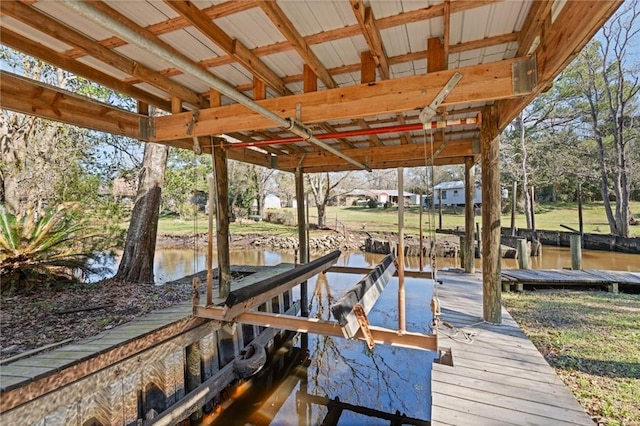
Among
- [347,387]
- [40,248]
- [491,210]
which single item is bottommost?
[347,387]

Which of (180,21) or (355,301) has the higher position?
(180,21)

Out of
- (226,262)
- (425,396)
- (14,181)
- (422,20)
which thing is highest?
(422,20)

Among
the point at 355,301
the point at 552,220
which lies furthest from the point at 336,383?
the point at 552,220

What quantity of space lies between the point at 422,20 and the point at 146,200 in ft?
19.7

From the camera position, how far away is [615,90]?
1406 centimetres

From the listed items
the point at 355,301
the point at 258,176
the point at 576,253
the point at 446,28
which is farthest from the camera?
the point at 258,176

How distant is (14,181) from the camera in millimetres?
6195

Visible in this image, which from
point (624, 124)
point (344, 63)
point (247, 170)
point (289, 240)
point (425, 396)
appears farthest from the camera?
point (247, 170)

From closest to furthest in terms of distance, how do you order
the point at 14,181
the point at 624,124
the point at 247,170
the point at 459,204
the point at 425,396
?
1. the point at 425,396
2. the point at 14,181
3. the point at 624,124
4. the point at 247,170
5. the point at 459,204

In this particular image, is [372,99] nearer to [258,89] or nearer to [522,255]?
[258,89]

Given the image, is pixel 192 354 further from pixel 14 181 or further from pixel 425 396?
pixel 14 181

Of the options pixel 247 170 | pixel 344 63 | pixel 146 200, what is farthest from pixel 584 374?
pixel 247 170

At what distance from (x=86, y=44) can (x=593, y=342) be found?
19.7 feet

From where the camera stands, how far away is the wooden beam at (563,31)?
5.20 ft
